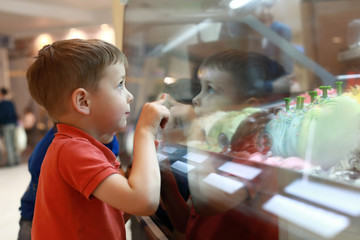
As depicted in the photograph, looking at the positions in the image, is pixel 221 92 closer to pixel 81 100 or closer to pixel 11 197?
pixel 81 100

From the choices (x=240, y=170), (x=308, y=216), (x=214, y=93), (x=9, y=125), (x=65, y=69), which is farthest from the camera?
(x=9, y=125)

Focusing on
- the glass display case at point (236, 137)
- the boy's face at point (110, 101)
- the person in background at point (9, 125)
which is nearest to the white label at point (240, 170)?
the glass display case at point (236, 137)

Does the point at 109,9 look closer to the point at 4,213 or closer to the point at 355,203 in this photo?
the point at 4,213

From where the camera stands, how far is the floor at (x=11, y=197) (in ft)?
6.91

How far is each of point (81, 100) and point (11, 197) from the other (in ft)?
9.58

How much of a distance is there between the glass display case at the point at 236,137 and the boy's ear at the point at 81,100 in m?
0.24

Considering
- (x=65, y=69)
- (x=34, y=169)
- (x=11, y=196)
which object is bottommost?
(x=11, y=196)

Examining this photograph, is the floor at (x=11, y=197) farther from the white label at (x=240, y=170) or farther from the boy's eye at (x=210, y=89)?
the white label at (x=240, y=170)

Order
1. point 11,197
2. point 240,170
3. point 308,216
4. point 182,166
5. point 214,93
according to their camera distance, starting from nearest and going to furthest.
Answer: point 308,216, point 240,170, point 182,166, point 214,93, point 11,197

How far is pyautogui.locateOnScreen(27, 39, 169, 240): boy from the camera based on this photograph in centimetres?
64

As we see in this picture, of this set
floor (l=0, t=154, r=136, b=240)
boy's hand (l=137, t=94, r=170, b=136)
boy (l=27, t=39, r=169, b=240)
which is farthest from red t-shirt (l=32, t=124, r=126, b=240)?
floor (l=0, t=154, r=136, b=240)

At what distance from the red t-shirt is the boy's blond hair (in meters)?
0.08

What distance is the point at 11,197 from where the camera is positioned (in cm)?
312

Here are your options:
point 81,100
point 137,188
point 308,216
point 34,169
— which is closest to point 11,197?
point 34,169
